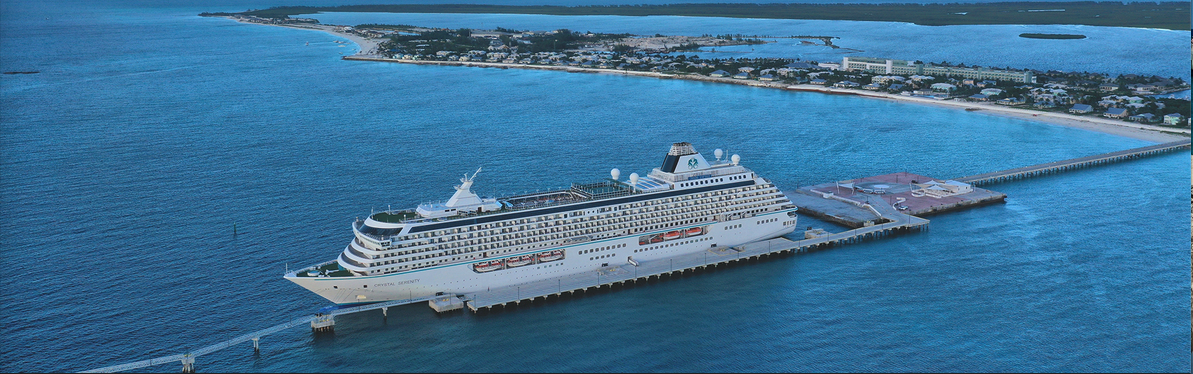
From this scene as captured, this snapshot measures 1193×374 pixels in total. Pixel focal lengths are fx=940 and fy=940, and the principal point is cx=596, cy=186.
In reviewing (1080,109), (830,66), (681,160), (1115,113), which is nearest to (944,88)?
(1080,109)

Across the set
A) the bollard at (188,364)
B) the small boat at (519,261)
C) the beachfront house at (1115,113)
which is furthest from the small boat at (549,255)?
the beachfront house at (1115,113)

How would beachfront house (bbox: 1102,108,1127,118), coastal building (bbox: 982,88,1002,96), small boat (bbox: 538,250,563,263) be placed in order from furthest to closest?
coastal building (bbox: 982,88,1002,96)
beachfront house (bbox: 1102,108,1127,118)
small boat (bbox: 538,250,563,263)

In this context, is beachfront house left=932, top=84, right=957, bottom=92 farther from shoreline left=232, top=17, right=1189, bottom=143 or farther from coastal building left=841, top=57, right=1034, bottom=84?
coastal building left=841, top=57, right=1034, bottom=84

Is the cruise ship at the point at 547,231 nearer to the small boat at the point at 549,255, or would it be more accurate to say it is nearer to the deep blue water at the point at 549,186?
the small boat at the point at 549,255

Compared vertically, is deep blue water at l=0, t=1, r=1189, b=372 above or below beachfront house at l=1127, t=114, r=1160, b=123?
below

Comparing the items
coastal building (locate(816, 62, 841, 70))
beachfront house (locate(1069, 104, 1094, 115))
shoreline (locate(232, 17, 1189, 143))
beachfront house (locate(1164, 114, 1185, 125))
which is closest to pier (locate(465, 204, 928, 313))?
shoreline (locate(232, 17, 1189, 143))

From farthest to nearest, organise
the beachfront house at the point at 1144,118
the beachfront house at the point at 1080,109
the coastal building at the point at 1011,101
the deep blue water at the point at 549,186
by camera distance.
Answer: the coastal building at the point at 1011,101 < the beachfront house at the point at 1080,109 < the beachfront house at the point at 1144,118 < the deep blue water at the point at 549,186

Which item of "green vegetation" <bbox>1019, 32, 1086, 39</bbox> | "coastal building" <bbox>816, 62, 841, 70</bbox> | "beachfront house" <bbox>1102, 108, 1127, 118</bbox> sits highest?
"green vegetation" <bbox>1019, 32, 1086, 39</bbox>
